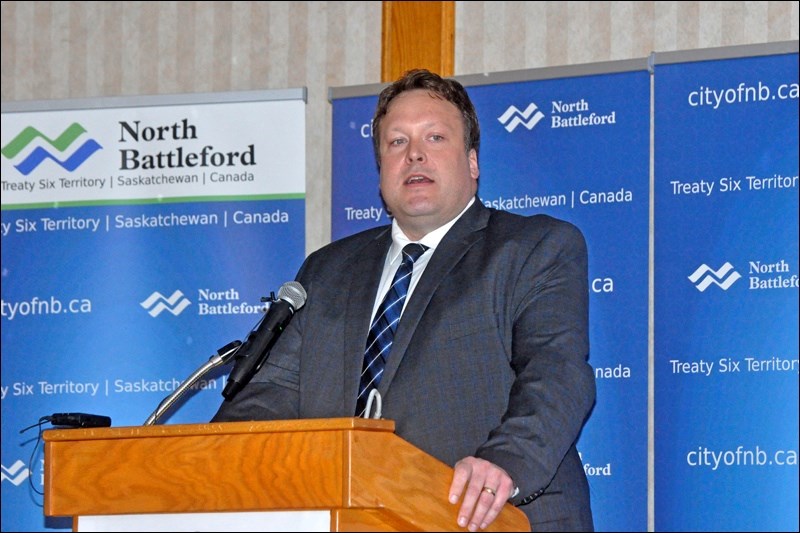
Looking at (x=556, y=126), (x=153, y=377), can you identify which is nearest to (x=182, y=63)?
(x=153, y=377)

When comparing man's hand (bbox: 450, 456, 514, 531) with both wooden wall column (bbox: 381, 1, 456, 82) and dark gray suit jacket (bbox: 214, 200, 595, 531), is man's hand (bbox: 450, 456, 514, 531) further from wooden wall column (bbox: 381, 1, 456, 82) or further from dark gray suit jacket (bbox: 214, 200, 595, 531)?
wooden wall column (bbox: 381, 1, 456, 82)

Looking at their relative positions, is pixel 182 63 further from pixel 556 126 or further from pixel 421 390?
pixel 421 390

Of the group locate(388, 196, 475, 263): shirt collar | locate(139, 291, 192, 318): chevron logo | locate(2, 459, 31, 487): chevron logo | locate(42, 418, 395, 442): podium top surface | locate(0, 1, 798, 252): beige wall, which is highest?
locate(0, 1, 798, 252): beige wall

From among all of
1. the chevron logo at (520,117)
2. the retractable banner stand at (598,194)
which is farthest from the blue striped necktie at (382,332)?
the chevron logo at (520,117)

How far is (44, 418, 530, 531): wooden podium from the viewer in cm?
219

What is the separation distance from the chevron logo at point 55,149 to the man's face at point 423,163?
7.34ft

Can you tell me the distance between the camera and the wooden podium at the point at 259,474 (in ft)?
7.17

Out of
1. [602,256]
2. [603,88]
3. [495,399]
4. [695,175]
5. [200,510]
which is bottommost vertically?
[200,510]

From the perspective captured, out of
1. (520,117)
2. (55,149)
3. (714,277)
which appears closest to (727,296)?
(714,277)

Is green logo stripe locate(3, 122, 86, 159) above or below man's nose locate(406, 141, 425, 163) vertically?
above

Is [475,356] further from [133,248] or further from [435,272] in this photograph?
[133,248]

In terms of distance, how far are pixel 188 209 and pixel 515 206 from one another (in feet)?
4.62

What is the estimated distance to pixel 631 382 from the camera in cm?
455

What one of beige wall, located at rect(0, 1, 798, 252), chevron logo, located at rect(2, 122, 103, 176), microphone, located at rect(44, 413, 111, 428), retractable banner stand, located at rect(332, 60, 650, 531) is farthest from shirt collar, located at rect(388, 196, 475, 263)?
chevron logo, located at rect(2, 122, 103, 176)
